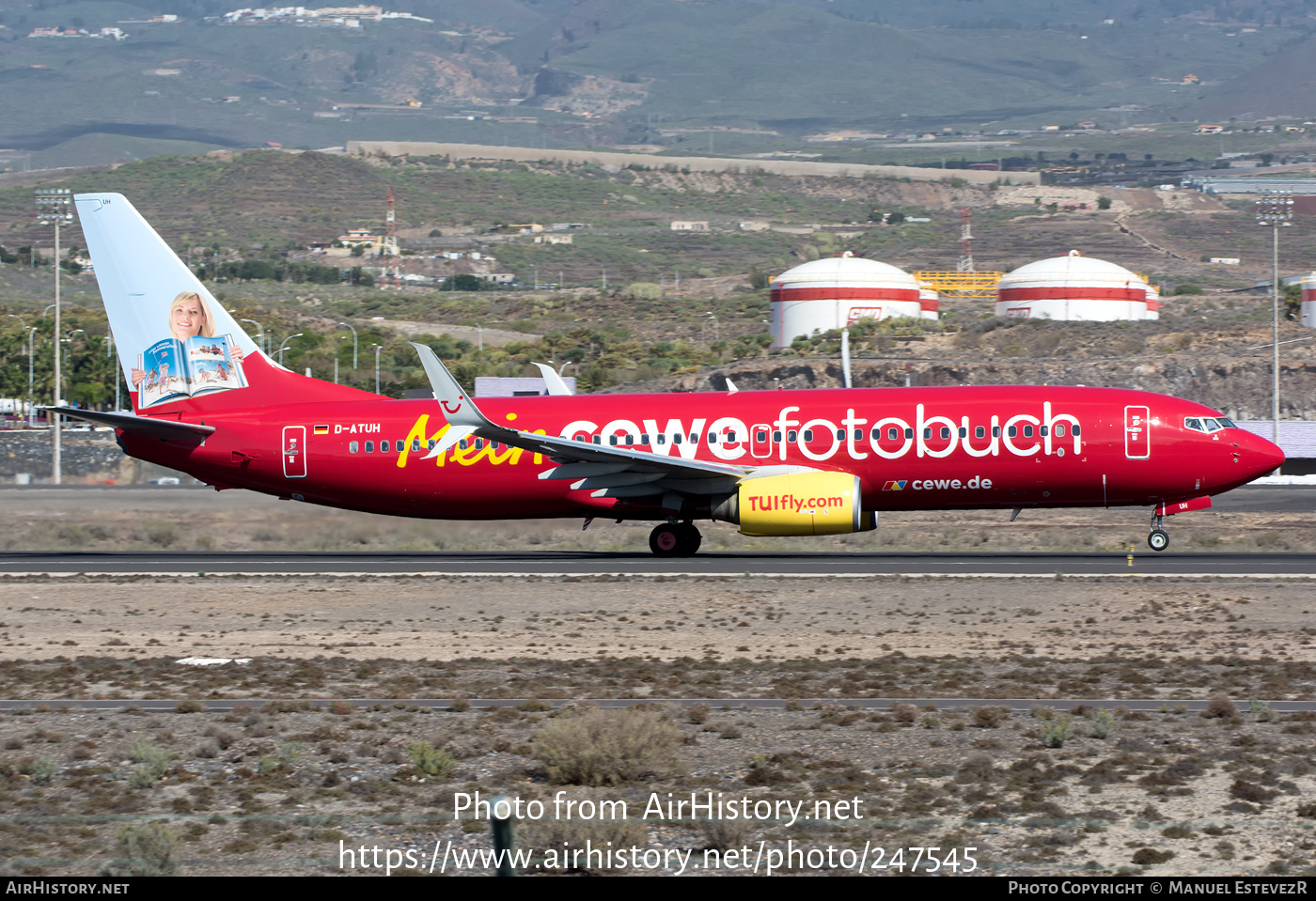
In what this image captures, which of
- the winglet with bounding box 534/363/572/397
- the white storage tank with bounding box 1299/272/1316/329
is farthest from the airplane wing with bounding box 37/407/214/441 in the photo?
the white storage tank with bounding box 1299/272/1316/329

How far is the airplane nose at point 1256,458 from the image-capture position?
106ft

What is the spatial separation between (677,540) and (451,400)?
6.73 metres

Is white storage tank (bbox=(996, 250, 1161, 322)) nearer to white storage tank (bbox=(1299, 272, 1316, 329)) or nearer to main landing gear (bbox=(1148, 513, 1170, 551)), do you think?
white storage tank (bbox=(1299, 272, 1316, 329))

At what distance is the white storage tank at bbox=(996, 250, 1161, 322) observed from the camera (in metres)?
123

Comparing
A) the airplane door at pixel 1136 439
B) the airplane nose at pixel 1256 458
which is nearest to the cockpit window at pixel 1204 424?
the airplane nose at pixel 1256 458

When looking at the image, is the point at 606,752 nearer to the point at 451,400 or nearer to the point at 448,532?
the point at 451,400

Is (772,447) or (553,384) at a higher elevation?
(553,384)

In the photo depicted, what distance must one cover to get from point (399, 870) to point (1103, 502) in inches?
975

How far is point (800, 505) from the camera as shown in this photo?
3170cm

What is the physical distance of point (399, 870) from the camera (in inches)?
452

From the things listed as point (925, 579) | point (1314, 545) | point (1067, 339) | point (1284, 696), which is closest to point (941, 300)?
point (1067, 339)

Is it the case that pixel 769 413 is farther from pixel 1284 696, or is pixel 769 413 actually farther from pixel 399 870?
pixel 399 870

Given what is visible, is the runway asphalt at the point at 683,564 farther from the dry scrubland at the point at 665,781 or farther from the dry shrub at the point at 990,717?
the dry scrubland at the point at 665,781

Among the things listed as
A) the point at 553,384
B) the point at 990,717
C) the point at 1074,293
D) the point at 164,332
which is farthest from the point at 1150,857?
the point at 1074,293
